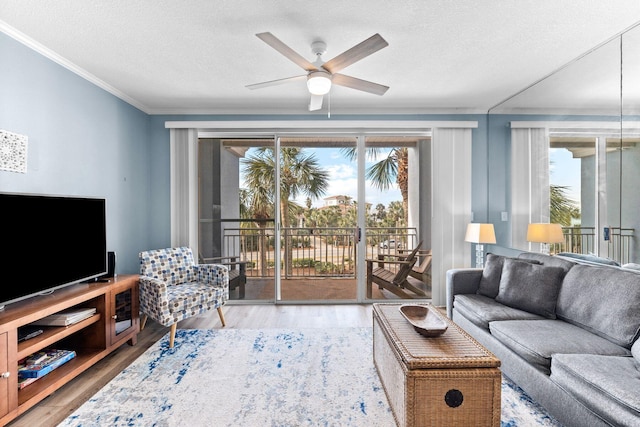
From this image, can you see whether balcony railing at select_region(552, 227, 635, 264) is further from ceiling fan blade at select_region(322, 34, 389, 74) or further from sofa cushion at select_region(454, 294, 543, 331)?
ceiling fan blade at select_region(322, 34, 389, 74)

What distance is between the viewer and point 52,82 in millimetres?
2600

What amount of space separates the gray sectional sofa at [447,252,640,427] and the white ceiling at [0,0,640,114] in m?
1.73

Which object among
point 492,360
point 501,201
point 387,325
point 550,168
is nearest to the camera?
point 492,360

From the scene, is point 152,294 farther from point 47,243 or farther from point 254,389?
point 254,389

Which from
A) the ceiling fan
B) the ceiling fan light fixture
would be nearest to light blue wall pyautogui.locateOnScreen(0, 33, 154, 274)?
the ceiling fan

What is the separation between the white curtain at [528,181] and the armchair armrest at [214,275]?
10.5ft

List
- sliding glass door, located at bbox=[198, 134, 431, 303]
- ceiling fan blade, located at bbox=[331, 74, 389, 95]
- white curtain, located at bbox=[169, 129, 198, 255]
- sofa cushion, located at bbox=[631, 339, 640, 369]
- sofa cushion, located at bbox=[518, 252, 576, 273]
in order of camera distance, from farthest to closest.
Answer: sliding glass door, located at bbox=[198, 134, 431, 303]
white curtain, located at bbox=[169, 129, 198, 255]
sofa cushion, located at bbox=[518, 252, 576, 273]
ceiling fan blade, located at bbox=[331, 74, 389, 95]
sofa cushion, located at bbox=[631, 339, 640, 369]

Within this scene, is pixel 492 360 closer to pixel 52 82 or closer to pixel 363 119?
pixel 363 119

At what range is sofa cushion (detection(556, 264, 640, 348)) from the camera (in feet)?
6.10

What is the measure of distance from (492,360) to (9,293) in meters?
2.80

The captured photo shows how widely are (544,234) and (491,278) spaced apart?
2.17 feet

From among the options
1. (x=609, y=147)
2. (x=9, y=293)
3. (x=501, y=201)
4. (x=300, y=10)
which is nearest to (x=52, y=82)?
(x=9, y=293)

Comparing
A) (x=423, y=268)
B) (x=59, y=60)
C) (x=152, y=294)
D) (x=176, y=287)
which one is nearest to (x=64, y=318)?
(x=152, y=294)

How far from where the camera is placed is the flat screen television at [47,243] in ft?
6.40
